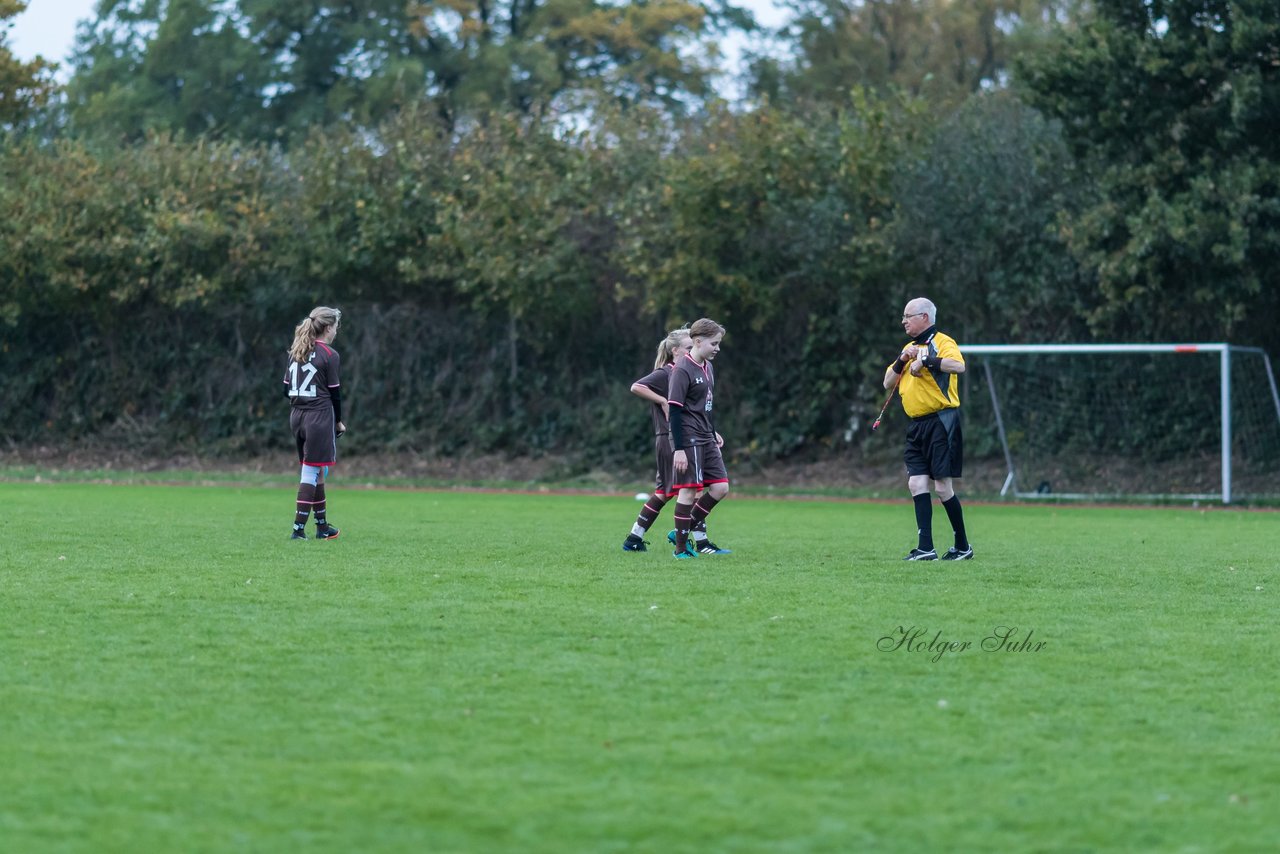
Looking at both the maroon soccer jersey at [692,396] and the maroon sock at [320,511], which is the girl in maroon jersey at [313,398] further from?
the maroon soccer jersey at [692,396]

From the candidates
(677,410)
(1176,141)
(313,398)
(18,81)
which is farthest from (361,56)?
(677,410)

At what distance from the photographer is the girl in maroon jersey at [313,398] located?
12.7 meters

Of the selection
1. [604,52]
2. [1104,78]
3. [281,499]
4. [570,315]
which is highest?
[604,52]

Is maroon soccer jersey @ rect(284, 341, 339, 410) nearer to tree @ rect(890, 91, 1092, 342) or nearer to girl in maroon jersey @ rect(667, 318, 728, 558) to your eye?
girl in maroon jersey @ rect(667, 318, 728, 558)

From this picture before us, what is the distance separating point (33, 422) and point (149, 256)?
5.09m

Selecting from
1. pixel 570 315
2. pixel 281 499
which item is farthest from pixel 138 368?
pixel 281 499

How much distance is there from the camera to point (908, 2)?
132 feet

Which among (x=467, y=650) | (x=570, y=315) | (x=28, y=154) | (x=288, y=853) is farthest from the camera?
(x=28, y=154)

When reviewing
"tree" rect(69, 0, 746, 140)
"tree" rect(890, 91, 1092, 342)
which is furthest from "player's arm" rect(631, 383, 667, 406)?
"tree" rect(69, 0, 746, 140)

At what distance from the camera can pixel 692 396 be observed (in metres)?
11.6

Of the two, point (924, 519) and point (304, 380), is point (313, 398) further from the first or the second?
point (924, 519)

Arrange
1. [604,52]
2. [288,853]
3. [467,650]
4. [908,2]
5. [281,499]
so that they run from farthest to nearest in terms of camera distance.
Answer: [604,52], [908,2], [281,499], [467,650], [288,853]

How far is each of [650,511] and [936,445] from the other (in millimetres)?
2132

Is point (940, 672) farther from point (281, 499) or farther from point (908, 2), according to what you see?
point (908, 2)
